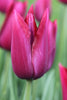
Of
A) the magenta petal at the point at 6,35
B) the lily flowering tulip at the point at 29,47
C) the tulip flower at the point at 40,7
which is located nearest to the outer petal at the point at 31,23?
the lily flowering tulip at the point at 29,47

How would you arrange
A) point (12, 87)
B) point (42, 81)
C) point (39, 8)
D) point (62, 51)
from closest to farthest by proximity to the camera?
point (12, 87)
point (42, 81)
point (39, 8)
point (62, 51)

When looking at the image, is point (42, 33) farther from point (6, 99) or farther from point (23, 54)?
point (6, 99)

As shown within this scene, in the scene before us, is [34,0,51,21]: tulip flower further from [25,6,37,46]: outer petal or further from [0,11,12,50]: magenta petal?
[25,6,37,46]: outer petal

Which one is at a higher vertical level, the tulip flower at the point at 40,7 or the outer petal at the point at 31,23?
the outer petal at the point at 31,23

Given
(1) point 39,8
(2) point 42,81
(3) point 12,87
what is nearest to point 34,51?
(3) point 12,87

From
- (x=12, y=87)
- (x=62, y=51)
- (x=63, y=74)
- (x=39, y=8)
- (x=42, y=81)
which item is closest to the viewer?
(x=63, y=74)

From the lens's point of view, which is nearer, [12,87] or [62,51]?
[12,87]

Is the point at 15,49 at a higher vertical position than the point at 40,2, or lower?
higher

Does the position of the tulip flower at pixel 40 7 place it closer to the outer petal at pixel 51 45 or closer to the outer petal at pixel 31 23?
the outer petal at pixel 51 45
